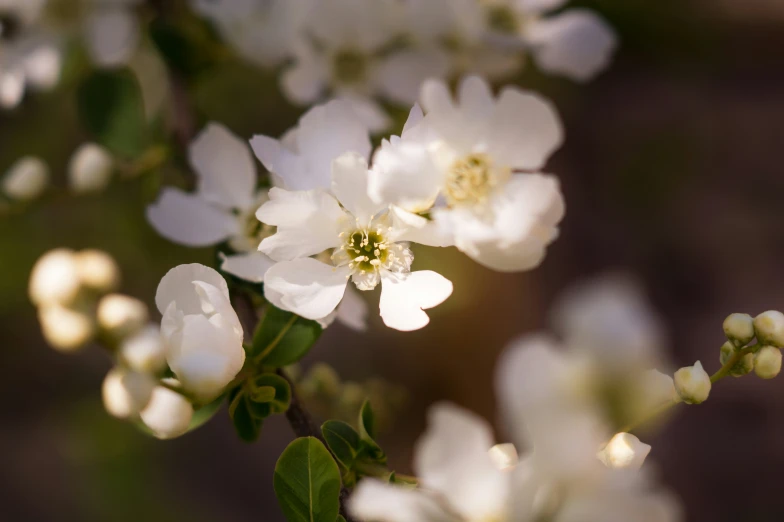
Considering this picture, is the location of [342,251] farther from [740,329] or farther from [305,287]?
[740,329]

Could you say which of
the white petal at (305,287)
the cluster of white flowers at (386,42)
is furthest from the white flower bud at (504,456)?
the cluster of white flowers at (386,42)

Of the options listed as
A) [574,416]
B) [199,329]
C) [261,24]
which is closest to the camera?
[574,416]

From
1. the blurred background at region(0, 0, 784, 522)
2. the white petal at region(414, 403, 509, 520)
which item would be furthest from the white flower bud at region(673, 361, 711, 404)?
the blurred background at region(0, 0, 784, 522)

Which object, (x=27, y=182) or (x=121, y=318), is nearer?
(x=121, y=318)

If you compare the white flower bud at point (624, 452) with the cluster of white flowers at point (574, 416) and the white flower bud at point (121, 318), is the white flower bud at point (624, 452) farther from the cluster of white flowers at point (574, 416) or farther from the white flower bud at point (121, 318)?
the white flower bud at point (121, 318)

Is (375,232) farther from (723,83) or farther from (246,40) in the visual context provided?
(723,83)

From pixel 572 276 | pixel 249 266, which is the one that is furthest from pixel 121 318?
pixel 572 276
